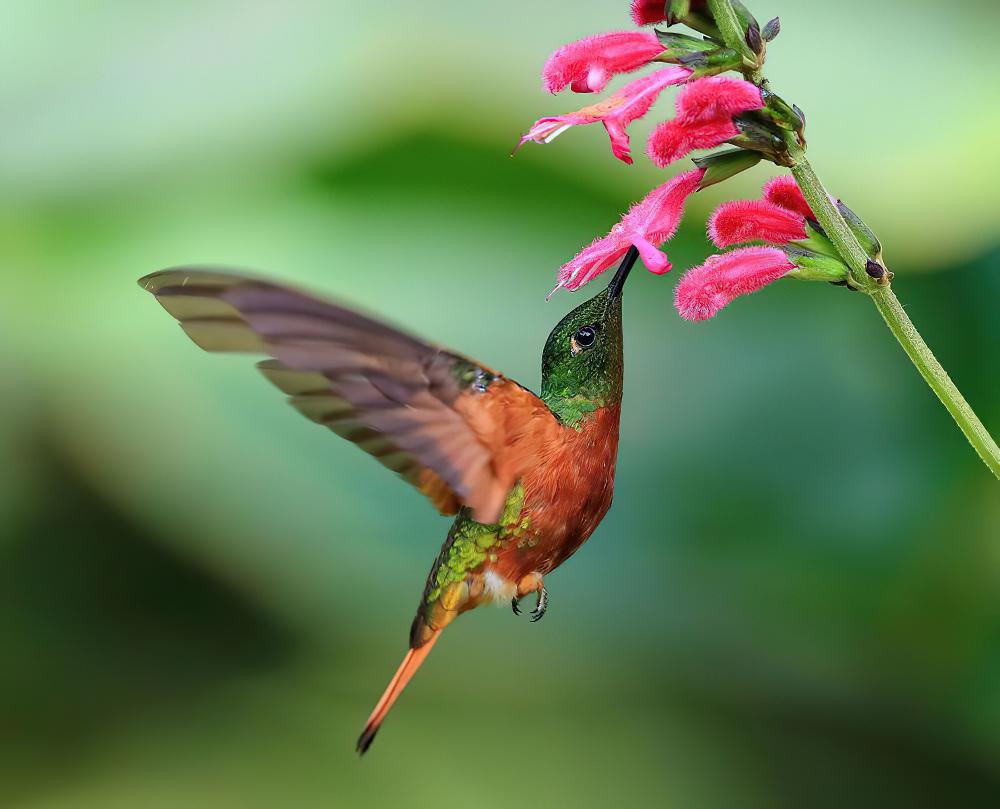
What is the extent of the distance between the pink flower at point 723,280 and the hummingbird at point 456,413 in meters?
0.14

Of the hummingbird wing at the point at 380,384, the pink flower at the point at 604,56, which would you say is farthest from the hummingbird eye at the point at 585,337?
the pink flower at the point at 604,56

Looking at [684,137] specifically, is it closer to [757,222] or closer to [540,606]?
[757,222]

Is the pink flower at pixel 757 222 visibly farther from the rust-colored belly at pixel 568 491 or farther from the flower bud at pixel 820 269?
the rust-colored belly at pixel 568 491

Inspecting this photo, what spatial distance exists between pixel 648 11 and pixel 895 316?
0.35m

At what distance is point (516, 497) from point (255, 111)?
2164mm

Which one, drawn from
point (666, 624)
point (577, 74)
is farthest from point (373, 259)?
point (577, 74)

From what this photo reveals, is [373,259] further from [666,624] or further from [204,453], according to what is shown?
[666,624]

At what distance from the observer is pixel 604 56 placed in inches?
38.6

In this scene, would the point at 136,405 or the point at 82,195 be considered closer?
the point at 136,405

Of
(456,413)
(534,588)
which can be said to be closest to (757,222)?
(456,413)

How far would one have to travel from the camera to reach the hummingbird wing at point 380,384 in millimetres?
913

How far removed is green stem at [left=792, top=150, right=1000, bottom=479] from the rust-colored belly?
0.44m

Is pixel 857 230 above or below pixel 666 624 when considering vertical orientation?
above

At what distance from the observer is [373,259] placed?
2877mm
